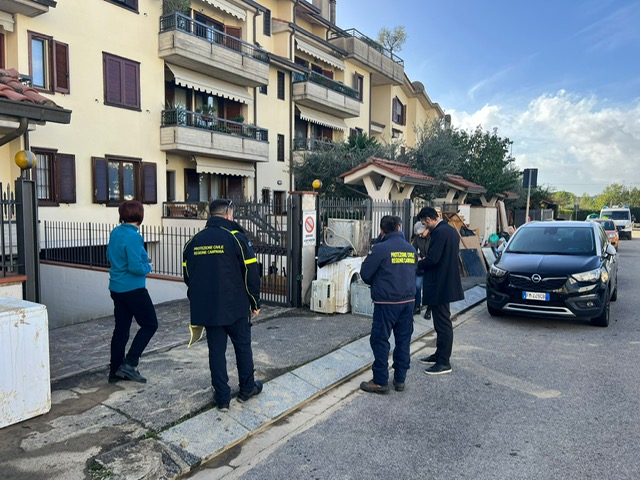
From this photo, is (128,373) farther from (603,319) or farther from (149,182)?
(149,182)

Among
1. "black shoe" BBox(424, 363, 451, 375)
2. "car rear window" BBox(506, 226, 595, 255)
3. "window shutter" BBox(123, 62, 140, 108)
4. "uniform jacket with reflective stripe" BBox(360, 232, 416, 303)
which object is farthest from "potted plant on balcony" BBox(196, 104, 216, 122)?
"black shoe" BBox(424, 363, 451, 375)

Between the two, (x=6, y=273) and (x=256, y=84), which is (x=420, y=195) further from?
(x=6, y=273)

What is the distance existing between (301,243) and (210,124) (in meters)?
11.0

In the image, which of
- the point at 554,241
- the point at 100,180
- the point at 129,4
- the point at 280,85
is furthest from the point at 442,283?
the point at 280,85

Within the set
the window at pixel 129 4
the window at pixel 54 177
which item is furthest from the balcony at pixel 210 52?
the window at pixel 54 177

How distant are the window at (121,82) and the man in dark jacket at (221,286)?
12.8 metres

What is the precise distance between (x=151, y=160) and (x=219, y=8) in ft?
23.5

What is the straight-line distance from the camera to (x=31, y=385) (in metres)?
3.85

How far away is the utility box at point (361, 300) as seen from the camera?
7.83 metres

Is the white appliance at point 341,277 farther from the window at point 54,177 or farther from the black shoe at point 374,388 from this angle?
the window at point 54,177

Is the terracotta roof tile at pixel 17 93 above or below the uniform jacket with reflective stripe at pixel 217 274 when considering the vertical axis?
above

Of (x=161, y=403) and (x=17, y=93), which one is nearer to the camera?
(x=161, y=403)

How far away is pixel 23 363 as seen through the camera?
3.77 metres

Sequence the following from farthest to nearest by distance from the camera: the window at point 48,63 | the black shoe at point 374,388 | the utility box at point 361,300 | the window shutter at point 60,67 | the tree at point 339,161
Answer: the tree at point 339,161, the window shutter at point 60,67, the window at point 48,63, the utility box at point 361,300, the black shoe at point 374,388
